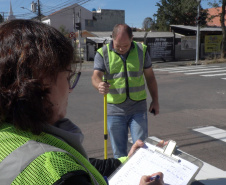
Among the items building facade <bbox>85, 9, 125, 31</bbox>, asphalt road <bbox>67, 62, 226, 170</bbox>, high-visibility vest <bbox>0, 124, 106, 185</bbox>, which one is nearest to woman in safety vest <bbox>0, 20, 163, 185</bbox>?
high-visibility vest <bbox>0, 124, 106, 185</bbox>

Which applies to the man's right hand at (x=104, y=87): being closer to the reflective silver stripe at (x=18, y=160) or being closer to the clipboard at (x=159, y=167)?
→ the clipboard at (x=159, y=167)

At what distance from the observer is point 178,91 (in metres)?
10.9

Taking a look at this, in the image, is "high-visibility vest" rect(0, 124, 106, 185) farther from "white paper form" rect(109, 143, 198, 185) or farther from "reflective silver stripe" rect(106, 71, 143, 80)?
"reflective silver stripe" rect(106, 71, 143, 80)

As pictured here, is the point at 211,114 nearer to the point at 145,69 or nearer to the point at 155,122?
the point at 155,122

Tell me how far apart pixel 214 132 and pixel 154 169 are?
4.38 meters

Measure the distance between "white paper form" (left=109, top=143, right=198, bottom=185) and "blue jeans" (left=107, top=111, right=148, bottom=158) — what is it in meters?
1.29

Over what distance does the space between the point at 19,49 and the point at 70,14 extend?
60734 millimetres

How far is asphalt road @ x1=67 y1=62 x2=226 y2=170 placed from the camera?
16.6ft

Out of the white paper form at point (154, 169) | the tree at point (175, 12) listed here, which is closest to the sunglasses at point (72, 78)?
the white paper form at point (154, 169)

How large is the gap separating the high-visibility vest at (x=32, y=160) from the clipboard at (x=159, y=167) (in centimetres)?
103

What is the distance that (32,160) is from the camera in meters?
0.87

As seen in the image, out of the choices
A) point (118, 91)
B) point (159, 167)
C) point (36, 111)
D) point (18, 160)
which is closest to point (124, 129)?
point (118, 91)

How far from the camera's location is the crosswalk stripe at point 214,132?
5.59 m

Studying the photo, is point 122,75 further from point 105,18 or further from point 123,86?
point 105,18
